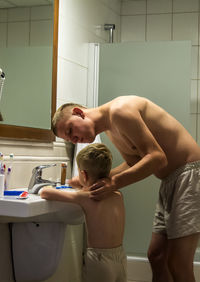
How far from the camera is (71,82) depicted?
3.00 m

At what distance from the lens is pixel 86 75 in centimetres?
323

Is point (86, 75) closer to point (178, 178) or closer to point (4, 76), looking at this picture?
point (4, 76)

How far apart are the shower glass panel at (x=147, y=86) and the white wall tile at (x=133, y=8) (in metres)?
0.95

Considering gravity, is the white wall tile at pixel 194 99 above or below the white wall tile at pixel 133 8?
below

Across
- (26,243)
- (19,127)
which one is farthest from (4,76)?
(26,243)

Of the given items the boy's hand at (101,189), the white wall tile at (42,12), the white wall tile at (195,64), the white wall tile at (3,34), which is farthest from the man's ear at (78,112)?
the white wall tile at (195,64)

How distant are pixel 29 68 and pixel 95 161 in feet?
2.34

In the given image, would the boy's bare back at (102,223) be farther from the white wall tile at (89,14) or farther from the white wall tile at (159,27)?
the white wall tile at (159,27)

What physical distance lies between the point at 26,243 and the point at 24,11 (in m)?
1.18

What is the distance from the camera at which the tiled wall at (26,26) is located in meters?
2.33

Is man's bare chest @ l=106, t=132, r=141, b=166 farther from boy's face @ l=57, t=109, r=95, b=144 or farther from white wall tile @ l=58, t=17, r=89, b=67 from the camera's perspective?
white wall tile @ l=58, t=17, r=89, b=67

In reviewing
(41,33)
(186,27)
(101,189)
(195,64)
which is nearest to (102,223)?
(101,189)

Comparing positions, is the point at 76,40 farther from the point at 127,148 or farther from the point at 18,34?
the point at 127,148

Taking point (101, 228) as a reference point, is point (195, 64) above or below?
above
